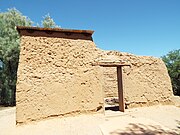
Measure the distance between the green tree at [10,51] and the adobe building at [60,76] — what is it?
389 inches

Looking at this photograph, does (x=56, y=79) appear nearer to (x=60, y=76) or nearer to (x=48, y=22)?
(x=60, y=76)

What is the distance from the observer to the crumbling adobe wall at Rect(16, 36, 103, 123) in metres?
6.31

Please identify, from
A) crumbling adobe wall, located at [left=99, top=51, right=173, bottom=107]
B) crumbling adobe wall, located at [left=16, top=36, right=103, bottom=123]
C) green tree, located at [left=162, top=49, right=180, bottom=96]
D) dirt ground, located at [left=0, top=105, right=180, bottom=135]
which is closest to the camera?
dirt ground, located at [left=0, top=105, right=180, bottom=135]

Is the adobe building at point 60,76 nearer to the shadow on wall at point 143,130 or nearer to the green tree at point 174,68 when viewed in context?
the shadow on wall at point 143,130

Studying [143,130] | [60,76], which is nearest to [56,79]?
[60,76]

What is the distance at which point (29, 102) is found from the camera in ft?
20.6

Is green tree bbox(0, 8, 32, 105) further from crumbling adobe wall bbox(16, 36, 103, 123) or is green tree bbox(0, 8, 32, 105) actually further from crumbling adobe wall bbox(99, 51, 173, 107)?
crumbling adobe wall bbox(99, 51, 173, 107)

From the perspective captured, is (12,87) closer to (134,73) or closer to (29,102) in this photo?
(29,102)

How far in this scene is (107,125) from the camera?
6008mm

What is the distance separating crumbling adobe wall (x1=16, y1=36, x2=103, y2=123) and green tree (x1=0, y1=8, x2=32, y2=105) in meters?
9.96

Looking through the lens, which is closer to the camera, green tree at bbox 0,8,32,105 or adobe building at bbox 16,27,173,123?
adobe building at bbox 16,27,173,123

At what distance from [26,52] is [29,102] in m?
2.02

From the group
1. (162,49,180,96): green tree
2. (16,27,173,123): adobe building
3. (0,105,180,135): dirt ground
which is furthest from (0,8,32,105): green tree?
(162,49,180,96): green tree

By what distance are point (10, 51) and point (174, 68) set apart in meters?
22.0
